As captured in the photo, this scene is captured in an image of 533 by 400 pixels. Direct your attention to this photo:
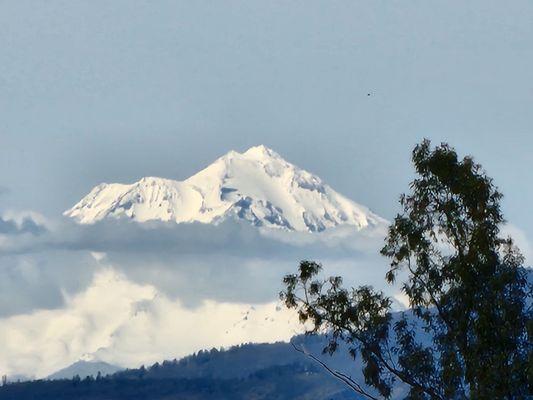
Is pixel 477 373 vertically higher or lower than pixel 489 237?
lower

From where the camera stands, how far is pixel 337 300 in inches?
4149

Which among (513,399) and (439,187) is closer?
(513,399)

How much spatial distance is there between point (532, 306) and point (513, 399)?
24.2 feet

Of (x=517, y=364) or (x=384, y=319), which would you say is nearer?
(x=517, y=364)

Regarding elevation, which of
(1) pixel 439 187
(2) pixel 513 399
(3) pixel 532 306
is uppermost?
(1) pixel 439 187

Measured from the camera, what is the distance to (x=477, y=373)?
96250 mm

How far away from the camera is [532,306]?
98.9 metres

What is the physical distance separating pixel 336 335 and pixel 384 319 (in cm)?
387

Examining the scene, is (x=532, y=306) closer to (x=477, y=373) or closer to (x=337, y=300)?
(x=477, y=373)

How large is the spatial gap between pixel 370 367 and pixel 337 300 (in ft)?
17.2

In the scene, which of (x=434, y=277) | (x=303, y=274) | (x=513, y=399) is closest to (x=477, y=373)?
(x=513, y=399)

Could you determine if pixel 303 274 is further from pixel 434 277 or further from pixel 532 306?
pixel 532 306

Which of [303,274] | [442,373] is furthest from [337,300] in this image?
[442,373]

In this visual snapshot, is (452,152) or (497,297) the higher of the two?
(452,152)
